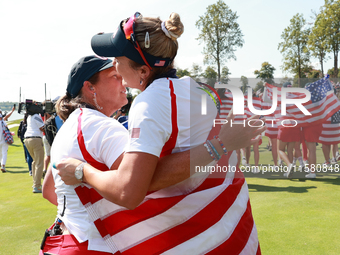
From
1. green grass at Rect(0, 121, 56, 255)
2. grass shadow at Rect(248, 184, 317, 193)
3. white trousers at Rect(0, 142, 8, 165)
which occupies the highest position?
white trousers at Rect(0, 142, 8, 165)

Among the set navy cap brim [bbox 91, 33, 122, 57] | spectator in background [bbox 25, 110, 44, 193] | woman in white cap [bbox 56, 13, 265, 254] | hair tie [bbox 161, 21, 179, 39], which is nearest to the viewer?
woman in white cap [bbox 56, 13, 265, 254]

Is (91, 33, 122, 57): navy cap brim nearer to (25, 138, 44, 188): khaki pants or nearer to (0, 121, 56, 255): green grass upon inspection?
(0, 121, 56, 255): green grass

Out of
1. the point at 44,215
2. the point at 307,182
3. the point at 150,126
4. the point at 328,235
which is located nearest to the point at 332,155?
the point at 307,182

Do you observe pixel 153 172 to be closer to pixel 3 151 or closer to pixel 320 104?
pixel 320 104

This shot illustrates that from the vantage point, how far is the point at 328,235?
4.01m

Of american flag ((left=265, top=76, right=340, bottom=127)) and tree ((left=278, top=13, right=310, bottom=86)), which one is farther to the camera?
tree ((left=278, top=13, right=310, bottom=86))

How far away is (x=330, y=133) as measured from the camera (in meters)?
8.56

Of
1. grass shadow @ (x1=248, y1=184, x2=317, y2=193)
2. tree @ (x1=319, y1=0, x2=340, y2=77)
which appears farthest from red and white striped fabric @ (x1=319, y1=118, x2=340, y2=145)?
tree @ (x1=319, y1=0, x2=340, y2=77)

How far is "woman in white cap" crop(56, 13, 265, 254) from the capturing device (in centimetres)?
129

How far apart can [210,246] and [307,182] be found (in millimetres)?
6469

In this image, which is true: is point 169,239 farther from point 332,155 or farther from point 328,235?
point 332,155

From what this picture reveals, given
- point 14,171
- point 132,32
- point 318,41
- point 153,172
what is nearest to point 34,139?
point 14,171

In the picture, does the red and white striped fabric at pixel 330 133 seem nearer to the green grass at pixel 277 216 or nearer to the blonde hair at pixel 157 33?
the green grass at pixel 277 216

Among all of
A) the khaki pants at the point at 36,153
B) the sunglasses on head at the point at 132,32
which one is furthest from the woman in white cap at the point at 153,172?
the khaki pants at the point at 36,153
